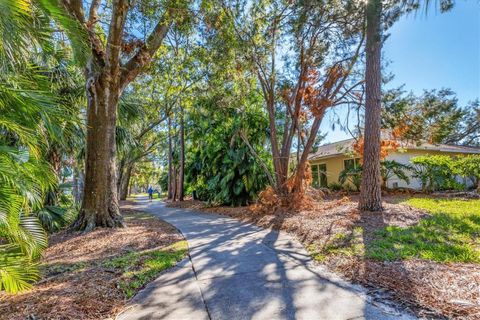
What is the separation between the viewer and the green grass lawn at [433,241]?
4043 millimetres

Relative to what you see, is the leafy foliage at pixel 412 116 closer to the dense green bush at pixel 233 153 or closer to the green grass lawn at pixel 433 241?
the green grass lawn at pixel 433 241

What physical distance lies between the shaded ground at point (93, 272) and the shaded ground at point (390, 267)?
2.53 metres

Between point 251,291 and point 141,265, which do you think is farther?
point 141,265

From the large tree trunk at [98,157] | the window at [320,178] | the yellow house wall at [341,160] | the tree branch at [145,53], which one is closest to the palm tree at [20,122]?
the large tree trunk at [98,157]

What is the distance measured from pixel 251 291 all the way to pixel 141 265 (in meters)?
1.85

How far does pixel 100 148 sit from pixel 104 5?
4456 mm

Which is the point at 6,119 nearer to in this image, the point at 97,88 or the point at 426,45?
the point at 97,88

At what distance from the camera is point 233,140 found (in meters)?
11.7

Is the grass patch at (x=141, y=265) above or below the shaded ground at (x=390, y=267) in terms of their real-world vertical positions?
below

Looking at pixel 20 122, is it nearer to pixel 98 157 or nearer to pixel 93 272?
pixel 93 272

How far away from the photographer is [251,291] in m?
3.16

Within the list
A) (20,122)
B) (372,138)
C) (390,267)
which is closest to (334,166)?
(372,138)

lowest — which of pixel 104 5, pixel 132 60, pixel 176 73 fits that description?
pixel 132 60

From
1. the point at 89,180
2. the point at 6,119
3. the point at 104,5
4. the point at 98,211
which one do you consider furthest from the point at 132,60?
the point at 6,119
